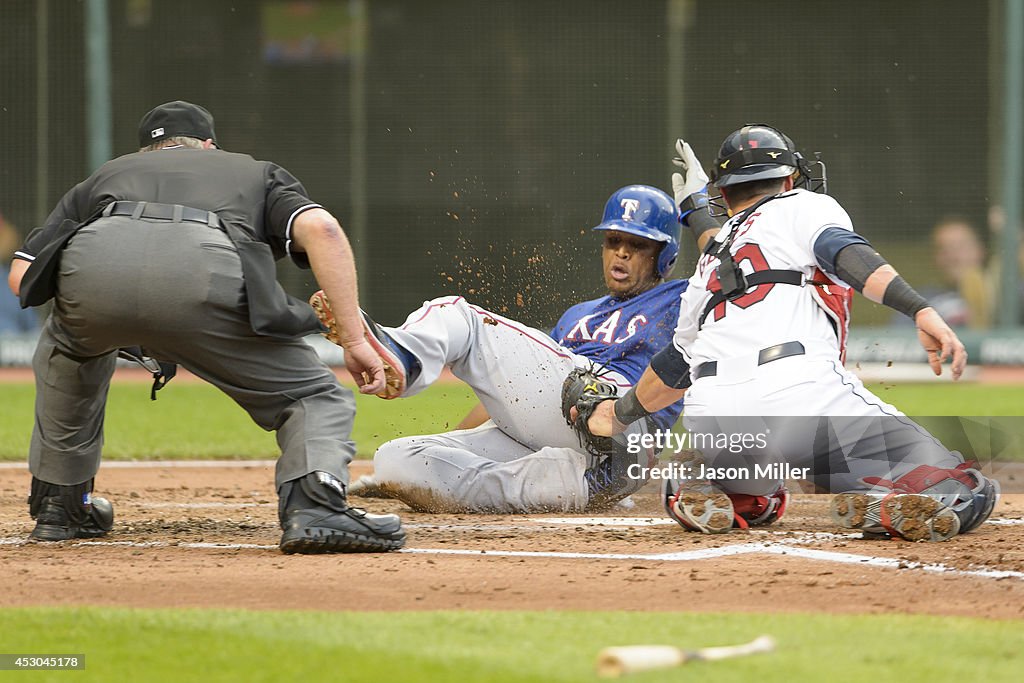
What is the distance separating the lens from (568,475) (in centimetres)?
550

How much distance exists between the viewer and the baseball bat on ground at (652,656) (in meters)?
2.75

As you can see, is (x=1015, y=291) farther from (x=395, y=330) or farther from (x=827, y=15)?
(x=395, y=330)

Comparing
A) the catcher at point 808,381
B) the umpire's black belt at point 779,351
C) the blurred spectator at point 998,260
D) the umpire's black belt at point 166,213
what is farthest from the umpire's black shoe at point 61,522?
the blurred spectator at point 998,260

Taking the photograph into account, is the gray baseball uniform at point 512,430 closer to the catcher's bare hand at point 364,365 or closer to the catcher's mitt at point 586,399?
the catcher's mitt at point 586,399

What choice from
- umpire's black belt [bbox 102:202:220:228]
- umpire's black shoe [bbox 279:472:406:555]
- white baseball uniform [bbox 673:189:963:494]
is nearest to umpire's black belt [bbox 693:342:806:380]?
white baseball uniform [bbox 673:189:963:494]

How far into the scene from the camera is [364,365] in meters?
4.41

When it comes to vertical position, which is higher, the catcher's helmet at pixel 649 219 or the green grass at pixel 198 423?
the catcher's helmet at pixel 649 219

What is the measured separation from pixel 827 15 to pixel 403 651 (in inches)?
612

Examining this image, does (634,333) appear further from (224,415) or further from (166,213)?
(224,415)

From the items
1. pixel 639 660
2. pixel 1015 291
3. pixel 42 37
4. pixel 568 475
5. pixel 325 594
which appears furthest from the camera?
pixel 42 37

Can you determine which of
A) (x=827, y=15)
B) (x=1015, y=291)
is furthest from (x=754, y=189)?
(x=827, y=15)

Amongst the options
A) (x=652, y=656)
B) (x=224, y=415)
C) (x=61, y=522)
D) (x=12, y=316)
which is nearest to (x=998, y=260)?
(x=224, y=415)

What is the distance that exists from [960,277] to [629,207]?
1176cm

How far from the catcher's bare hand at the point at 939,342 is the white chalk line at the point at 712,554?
581mm
